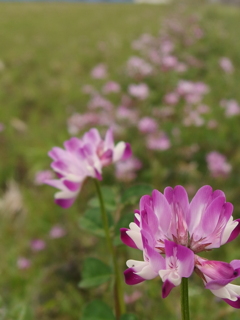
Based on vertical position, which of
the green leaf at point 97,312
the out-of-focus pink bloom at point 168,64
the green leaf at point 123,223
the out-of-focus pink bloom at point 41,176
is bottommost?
the green leaf at point 97,312

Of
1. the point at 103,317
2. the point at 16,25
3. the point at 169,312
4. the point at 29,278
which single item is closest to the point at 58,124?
the point at 29,278

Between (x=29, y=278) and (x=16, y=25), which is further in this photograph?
(x=16, y=25)

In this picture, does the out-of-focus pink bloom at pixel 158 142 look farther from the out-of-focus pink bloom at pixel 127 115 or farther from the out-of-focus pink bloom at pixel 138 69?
the out-of-focus pink bloom at pixel 138 69

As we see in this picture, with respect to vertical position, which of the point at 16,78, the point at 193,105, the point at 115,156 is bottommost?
the point at 115,156

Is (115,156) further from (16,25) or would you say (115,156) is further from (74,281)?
(16,25)

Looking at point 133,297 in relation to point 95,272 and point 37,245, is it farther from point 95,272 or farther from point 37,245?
point 37,245

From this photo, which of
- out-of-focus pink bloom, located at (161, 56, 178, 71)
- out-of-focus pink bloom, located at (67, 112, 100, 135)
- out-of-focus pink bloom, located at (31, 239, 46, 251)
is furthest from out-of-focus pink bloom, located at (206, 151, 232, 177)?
out-of-focus pink bloom, located at (161, 56, 178, 71)

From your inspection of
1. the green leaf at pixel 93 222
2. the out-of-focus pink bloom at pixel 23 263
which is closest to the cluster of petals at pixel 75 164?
the green leaf at pixel 93 222
